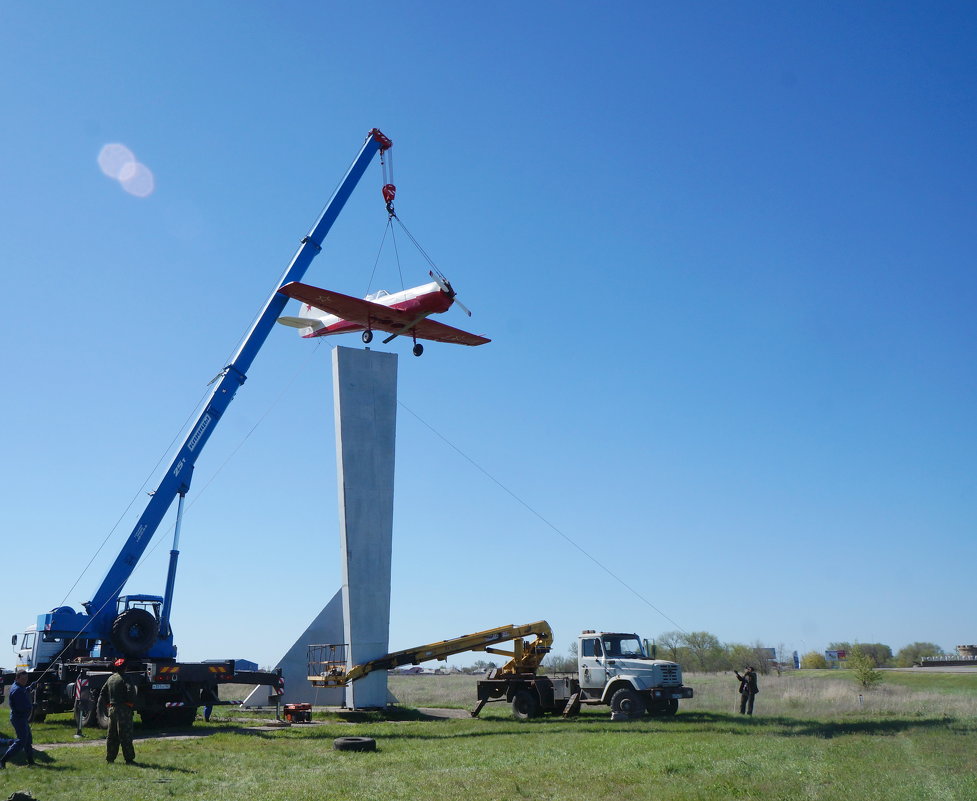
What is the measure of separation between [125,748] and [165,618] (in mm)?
9293

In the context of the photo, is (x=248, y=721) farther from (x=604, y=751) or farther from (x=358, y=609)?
(x=604, y=751)

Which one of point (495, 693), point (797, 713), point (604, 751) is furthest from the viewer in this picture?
point (495, 693)

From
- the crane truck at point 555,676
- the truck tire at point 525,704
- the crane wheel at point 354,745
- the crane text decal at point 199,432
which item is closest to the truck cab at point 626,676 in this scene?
the crane truck at point 555,676

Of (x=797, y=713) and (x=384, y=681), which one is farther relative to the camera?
(x=384, y=681)

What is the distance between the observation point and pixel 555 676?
23.3m

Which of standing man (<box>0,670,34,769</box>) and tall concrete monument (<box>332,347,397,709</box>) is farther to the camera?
tall concrete monument (<box>332,347,397,709</box>)

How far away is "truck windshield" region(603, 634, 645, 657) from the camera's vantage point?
22141 millimetres

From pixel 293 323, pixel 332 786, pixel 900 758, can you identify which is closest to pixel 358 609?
pixel 293 323

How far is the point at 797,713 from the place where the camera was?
71.3ft

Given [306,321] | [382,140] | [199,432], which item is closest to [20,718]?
[199,432]

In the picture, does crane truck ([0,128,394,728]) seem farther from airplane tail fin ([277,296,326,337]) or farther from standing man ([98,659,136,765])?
standing man ([98,659,136,765])

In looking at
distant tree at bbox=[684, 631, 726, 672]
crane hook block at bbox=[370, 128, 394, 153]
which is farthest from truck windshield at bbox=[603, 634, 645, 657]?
distant tree at bbox=[684, 631, 726, 672]

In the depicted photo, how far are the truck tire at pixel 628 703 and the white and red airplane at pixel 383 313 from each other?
431 inches

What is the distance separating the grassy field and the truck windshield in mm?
1975
